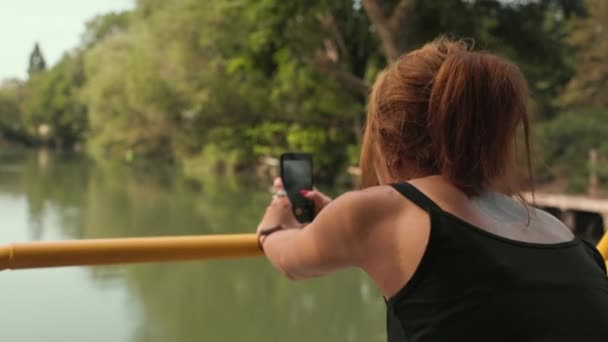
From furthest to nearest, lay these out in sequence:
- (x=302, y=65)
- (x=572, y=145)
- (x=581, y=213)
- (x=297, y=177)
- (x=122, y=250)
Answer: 1. (x=302, y=65)
2. (x=572, y=145)
3. (x=581, y=213)
4. (x=297, y=177)
5. (x=122, y=250)

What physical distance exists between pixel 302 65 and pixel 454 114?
45.4ft

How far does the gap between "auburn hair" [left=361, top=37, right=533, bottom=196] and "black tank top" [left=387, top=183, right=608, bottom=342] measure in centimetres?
10

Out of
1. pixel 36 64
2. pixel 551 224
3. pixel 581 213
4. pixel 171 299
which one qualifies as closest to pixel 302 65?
pixel 581 213

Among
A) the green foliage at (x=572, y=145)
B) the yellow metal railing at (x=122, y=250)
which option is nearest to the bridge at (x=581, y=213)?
the green foliage at (x=572, y=145)

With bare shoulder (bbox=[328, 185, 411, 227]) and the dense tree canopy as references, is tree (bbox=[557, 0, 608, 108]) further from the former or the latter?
bare shoulder (bbox=[328, 185, 411, 227])

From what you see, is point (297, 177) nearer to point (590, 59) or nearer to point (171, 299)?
point (171, 299)

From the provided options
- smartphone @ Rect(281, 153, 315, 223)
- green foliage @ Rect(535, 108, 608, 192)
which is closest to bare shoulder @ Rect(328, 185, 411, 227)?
smartphone @ Rect(281, 153, 315, 223)

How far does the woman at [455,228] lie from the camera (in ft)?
A: 2.62

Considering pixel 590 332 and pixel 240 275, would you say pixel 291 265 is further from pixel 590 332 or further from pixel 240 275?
pixel 240 275

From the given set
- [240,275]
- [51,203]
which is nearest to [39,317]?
[240,275]

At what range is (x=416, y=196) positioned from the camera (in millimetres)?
839

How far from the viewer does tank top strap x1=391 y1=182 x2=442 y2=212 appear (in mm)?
823

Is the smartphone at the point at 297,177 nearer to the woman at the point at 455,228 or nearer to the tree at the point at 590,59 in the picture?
the woman at the point at 455,228

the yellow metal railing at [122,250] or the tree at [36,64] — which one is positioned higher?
the tree at [36,64]
